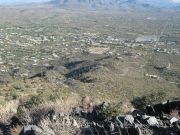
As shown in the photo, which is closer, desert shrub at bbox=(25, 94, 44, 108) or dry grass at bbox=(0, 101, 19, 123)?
dry grass at bbox=(0, 101, 19, 123)

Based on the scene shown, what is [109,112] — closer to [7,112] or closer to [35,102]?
[7,112]

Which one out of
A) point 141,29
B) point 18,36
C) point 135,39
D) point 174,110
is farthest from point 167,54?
point 174,110

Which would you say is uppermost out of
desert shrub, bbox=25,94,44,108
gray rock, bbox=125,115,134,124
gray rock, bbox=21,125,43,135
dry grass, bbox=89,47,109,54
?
gray rock, bbox=125,115,134,124

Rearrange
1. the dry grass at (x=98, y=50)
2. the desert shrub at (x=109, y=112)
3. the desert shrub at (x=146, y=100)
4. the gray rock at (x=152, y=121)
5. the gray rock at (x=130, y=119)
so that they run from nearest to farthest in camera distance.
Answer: the gray rock at (x=152, y=121)
the gray rock at (x=130, y=119)
the desert shrub at (x=109, y=112)
the desert shrub at (x=146, y=100)
the dry grass at (x=98, y=50)

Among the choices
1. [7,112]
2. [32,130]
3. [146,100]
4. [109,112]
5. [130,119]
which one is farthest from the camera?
[146,100]

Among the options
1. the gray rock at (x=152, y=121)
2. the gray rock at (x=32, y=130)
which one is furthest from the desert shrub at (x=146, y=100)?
the gray rock at (x=32, y=130)

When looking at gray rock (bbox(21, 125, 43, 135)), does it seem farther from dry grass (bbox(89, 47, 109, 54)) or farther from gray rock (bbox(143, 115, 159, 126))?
dry grass (bbox(89, 47, 109, 54))

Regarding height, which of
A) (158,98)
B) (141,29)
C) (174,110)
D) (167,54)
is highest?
(174,110)

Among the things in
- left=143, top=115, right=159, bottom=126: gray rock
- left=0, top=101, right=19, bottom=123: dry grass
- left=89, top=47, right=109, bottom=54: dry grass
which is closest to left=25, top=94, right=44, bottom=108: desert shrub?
left=0, top=101, right=19, bottom=123: dry grass

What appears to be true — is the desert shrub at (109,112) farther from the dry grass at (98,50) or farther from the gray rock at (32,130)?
the dry grass at (98,50)

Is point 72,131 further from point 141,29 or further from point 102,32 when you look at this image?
point 141,29

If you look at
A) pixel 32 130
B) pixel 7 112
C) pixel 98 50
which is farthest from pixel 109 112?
pixel 98 50
